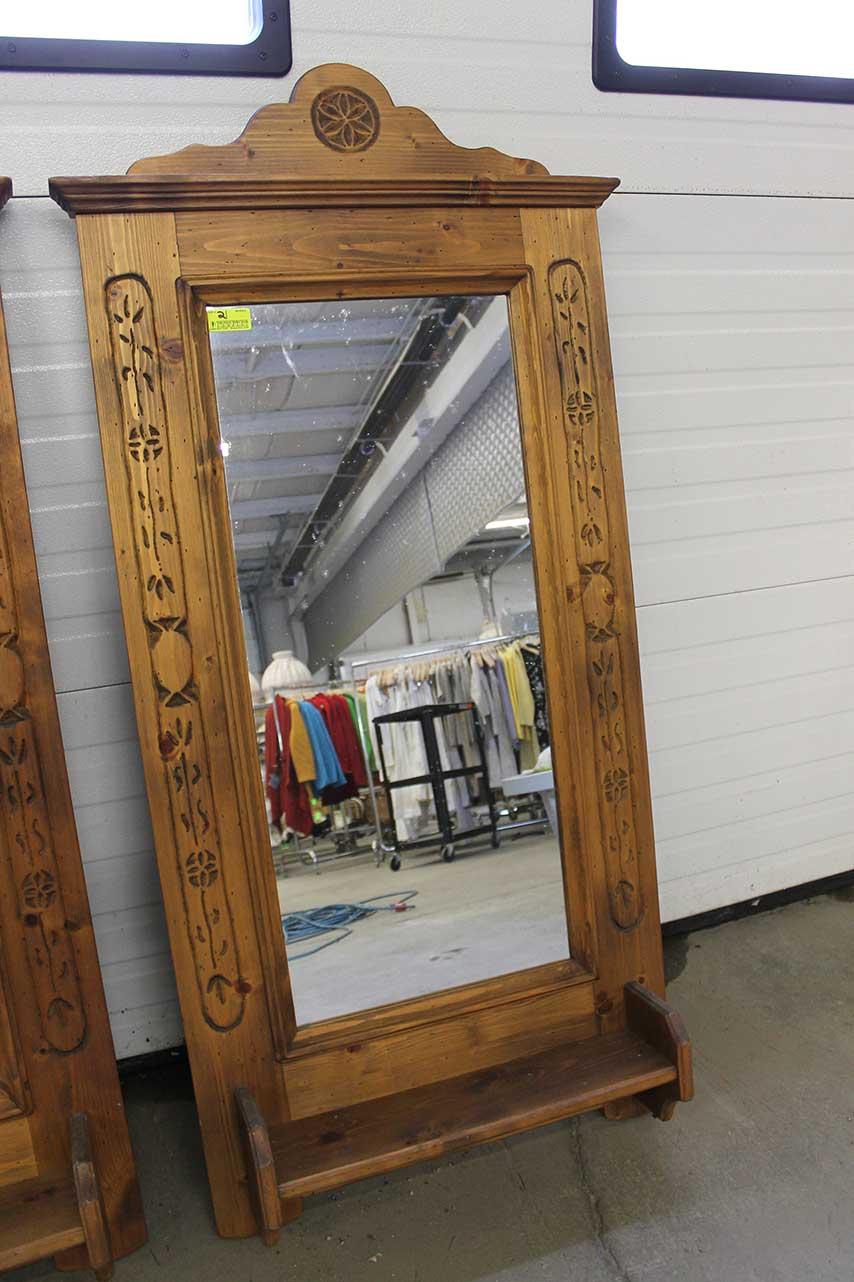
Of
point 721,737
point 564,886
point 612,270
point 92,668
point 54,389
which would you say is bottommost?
point 564,886

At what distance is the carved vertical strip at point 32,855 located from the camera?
183cm

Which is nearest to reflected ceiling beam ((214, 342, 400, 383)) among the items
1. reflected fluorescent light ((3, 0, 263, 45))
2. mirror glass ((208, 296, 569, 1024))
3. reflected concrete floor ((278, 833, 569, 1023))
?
mirror glass ((208, 296, 569, 1024))

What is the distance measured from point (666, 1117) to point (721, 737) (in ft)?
3.55

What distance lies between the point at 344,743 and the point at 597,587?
65 cm

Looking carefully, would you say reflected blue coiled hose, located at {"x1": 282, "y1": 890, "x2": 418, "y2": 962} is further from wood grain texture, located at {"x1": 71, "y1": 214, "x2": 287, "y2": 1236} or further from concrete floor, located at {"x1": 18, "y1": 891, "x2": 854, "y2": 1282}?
concrete floor, located at {"x1": 18, "y1": 891, "x2": 854, "y2": 1282}

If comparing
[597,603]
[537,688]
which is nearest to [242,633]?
[537,688]

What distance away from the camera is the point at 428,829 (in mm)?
2199

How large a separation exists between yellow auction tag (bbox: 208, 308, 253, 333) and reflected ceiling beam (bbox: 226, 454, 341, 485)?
264 mm

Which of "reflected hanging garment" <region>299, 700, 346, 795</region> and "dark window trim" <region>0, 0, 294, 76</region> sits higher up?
"dark window trim" <region>0, 0, 294, 76</region>

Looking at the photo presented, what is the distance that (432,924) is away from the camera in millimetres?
2172

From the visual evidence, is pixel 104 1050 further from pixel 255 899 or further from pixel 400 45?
pixel 400 45

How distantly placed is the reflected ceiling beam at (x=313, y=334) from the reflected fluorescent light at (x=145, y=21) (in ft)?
2.35

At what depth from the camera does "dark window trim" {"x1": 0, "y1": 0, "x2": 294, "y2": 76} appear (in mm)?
2084

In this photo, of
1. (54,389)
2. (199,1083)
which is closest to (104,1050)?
(199,1083)
